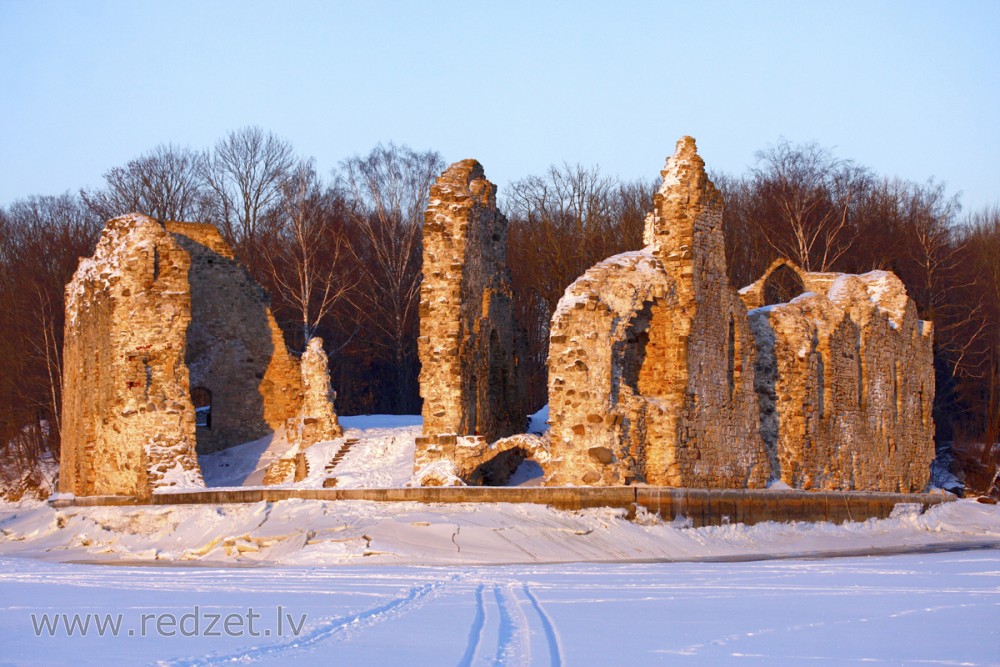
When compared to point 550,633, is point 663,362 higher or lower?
higher

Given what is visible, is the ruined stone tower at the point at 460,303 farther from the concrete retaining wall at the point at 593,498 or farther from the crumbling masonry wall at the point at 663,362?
the concrete retaining wall at the point at 593,498

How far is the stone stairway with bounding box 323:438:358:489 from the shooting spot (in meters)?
22.1

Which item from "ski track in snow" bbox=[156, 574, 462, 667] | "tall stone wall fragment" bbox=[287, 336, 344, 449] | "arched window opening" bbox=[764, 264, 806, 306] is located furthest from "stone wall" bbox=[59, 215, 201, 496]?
"arched window opening" bbox=[764, 264, 806, 306]

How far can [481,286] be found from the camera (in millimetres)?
22453

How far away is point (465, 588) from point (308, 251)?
72.1 feet

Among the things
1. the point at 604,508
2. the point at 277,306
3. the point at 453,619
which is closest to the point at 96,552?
the point at 604,508

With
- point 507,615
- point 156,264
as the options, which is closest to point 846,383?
point 156,264

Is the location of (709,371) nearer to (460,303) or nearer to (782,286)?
(460,303)

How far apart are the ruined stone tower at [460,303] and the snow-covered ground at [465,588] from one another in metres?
1.66

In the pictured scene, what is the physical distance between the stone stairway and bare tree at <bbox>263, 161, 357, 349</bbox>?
796cm

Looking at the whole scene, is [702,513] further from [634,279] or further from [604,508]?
[634,279]

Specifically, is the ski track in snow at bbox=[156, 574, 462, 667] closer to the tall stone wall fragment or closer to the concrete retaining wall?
the concrete retaining wall

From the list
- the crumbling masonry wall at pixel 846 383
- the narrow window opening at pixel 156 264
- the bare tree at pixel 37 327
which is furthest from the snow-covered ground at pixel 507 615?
the bare tree at pixel 37 327

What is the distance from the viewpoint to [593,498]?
58.9 feet
